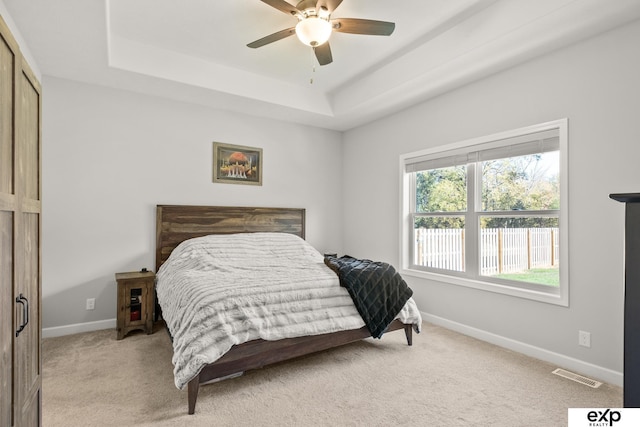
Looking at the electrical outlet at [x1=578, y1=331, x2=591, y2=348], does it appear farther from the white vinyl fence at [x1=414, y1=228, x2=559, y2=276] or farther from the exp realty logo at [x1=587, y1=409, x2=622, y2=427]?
the exp realty logo at [x1=587, y1=409, x2=622, y2=427]

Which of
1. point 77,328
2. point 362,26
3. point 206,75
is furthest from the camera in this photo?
point 206,75

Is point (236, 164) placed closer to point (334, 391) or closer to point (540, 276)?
point (334, 391)

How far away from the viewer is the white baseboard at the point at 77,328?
130 inches

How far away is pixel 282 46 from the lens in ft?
10.8

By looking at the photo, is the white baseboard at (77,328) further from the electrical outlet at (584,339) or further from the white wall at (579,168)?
the electrical outlet at (584,339)

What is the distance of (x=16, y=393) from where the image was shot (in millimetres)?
1246

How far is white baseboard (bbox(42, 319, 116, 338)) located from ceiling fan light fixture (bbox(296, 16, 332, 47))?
134 inches

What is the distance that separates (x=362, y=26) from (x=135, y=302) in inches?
127

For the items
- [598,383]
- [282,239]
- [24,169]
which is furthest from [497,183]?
[24,169]

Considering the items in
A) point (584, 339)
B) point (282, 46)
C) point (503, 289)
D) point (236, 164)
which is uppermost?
point (282, 46)

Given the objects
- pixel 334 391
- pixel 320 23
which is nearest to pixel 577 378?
pixel 334 391

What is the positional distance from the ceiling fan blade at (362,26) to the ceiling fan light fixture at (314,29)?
9cm

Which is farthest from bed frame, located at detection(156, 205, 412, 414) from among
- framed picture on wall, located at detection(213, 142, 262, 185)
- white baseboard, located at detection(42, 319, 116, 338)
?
white baseboard, located at detection(42, 319, 116, 338)

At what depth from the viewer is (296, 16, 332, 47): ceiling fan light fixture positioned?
229cm
